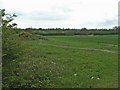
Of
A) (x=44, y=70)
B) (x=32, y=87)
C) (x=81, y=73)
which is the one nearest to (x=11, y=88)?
(x=32, y=87)

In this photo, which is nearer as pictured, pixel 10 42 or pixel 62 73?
pixel 10 42

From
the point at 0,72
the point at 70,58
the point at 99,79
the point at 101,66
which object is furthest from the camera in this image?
the point at 70,58

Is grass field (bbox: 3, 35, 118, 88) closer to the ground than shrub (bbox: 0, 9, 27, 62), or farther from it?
closer to the ground

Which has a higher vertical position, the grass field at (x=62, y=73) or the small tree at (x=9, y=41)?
the small tree at (x=9, y=41)

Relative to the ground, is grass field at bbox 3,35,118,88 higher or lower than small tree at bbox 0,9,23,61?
lower

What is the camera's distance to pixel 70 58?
2528 cm

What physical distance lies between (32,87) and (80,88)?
2165mm

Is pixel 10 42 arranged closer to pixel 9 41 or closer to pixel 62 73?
pixel 9 41

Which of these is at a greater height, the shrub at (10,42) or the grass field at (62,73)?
the shrub at (10,42)

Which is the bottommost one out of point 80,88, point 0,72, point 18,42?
point 80,88

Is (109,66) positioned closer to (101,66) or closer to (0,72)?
(101,66)

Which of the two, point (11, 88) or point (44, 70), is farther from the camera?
point (44, 70)

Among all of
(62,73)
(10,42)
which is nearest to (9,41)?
(10,42)

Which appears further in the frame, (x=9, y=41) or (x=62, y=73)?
(x=62, y=73)
